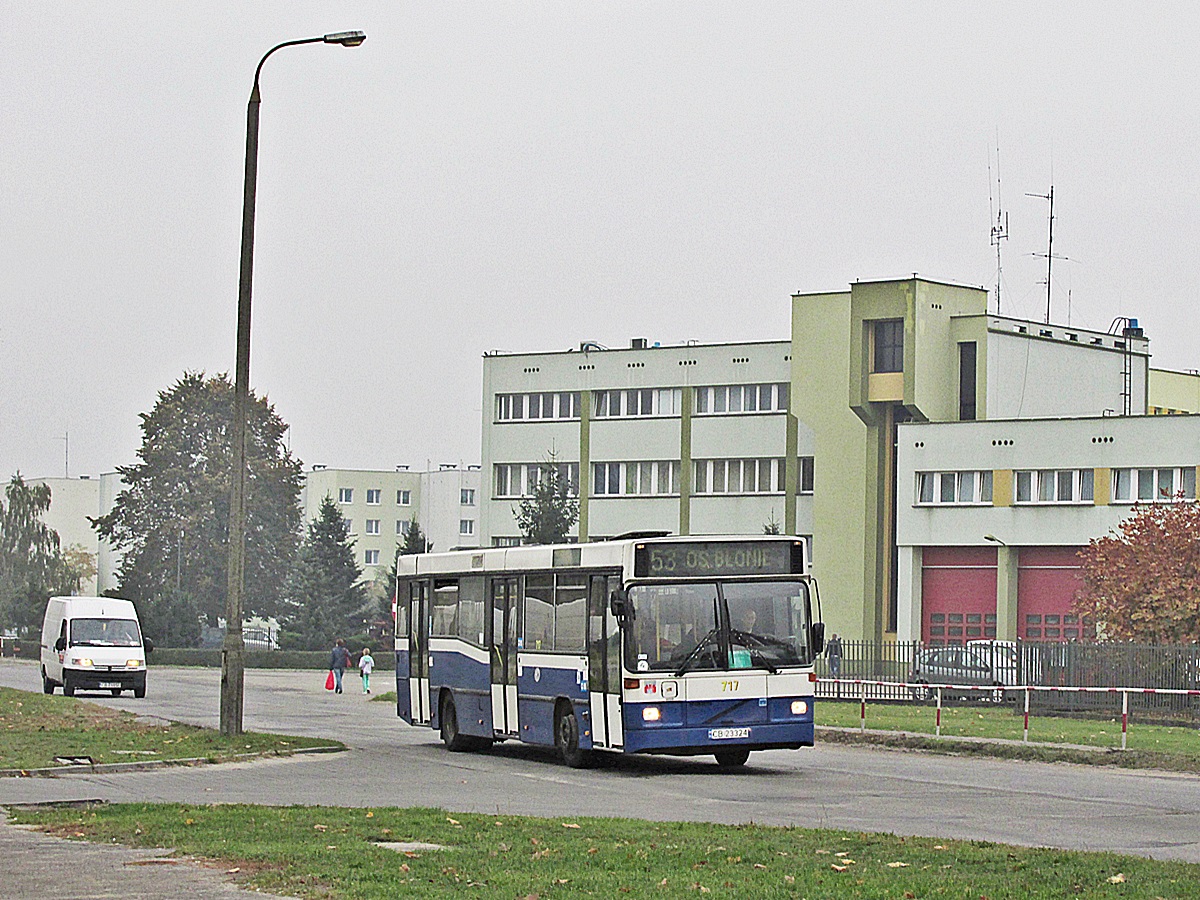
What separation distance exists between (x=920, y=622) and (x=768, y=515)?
1330 cm

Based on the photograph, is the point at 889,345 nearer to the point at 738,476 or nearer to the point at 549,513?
the point at 738,476

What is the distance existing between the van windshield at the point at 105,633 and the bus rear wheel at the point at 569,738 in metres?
24.0

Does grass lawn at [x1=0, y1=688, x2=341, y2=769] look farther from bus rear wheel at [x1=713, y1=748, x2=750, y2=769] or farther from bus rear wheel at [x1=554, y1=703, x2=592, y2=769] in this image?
bus rear wheel at [x1=713, y1=748, x2=750, y2=769]

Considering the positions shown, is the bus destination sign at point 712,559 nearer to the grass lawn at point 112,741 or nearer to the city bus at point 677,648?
the city bus at point 677,648

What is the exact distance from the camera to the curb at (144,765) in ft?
71.4

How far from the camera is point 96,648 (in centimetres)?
4678

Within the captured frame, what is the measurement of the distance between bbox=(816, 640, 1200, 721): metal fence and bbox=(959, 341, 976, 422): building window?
28570 millimetres

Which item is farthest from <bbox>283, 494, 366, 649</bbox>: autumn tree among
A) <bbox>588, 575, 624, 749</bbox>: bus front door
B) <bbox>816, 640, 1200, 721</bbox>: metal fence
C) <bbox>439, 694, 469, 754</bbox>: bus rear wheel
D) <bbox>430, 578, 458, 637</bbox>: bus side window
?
<bbox>588, 575, 624, 749</bbox>: bus front door

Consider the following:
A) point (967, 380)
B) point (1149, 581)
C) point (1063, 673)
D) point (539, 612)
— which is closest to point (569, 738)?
point (539, 612)

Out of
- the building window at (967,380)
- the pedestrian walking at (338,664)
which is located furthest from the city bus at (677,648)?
the building window at (967,380)

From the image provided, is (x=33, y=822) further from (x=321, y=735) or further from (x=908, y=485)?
(x=908, y=485)

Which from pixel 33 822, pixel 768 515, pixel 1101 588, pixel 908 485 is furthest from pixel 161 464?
pixel 33 822

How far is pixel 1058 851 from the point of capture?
13844mm

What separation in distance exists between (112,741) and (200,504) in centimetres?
7411
